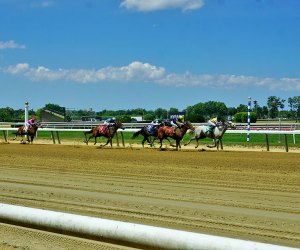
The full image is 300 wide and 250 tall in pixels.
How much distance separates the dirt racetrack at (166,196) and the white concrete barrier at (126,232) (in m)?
0.21

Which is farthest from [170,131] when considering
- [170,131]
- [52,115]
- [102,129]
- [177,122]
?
[52,115]

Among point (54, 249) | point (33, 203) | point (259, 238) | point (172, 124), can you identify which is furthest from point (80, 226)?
point (172, 124)

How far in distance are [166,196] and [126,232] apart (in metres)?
3.44

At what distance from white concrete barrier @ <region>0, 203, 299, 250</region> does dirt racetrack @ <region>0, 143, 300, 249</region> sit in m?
0.21

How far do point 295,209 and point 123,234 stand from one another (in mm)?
2918

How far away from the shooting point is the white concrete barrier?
388 centimetres

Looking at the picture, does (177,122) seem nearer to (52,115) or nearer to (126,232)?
(126,232)

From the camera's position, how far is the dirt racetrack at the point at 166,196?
5.55m

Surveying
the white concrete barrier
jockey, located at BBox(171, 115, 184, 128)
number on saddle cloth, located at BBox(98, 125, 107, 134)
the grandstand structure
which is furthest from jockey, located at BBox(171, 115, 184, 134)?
the grandstand structure

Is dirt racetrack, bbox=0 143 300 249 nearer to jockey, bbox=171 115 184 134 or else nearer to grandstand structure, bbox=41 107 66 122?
jockey, bbox=171 115 184 134

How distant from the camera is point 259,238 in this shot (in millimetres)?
5188

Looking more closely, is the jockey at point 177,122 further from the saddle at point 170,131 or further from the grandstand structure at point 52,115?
the grandstand structure at point 52,115

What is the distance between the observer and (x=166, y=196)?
26.2 feet

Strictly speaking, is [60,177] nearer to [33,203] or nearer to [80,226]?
[33,203]
